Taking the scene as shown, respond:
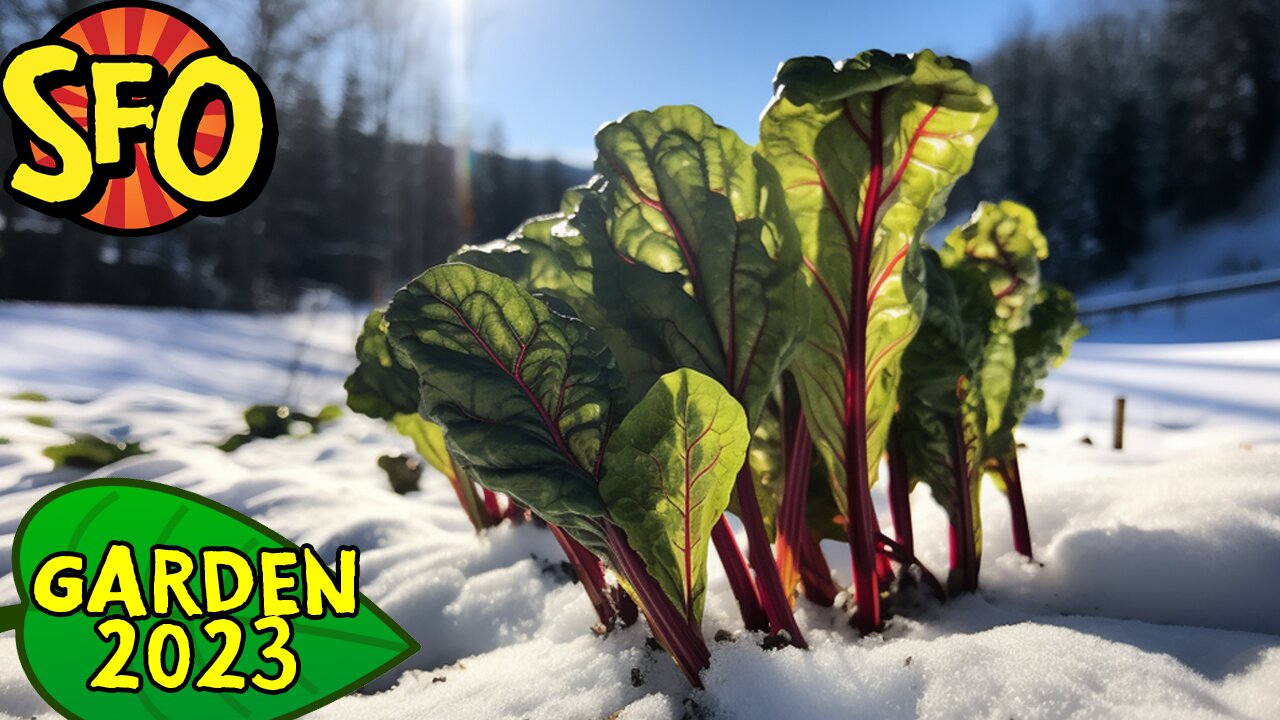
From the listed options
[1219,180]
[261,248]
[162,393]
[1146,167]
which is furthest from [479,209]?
[162,393]

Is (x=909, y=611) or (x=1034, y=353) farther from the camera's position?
(x=1034, y=353)

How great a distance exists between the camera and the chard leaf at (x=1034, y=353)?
857mm

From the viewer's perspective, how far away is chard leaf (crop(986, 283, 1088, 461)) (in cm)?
86

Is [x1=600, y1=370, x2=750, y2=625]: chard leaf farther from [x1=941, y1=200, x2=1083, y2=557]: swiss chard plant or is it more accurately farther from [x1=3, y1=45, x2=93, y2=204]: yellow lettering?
[x1=3, y1=45, x2=93, y2=204]: yellow lettering

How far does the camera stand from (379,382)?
2.83ft

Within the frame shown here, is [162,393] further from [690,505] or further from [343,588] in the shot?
[690,505]

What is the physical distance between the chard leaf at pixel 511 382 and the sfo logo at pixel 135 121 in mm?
542

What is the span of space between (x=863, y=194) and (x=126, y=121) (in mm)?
908

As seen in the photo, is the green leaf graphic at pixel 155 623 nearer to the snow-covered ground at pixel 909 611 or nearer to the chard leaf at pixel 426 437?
the snow-covered ground at pixel 909 611

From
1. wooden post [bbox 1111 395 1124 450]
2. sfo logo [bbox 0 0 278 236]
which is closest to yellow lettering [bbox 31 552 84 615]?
sfo logo [bbox 0 0 278 236]

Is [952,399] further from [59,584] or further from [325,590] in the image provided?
[59,584]

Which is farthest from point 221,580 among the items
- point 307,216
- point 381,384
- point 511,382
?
point 307,216

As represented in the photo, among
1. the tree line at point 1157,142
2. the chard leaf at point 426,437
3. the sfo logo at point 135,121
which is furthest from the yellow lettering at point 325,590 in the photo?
the tree line at point 1157,142

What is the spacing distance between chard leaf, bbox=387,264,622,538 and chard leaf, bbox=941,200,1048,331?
1.88 feet
